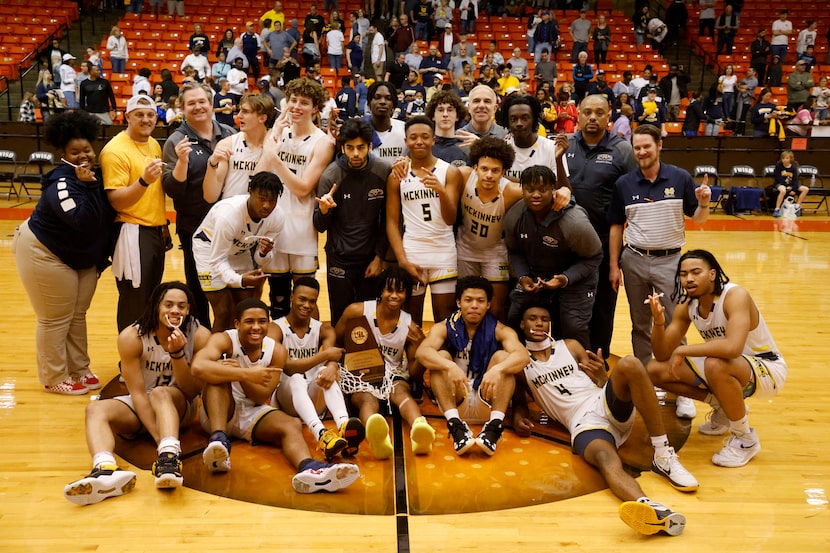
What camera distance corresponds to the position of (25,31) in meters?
17.9

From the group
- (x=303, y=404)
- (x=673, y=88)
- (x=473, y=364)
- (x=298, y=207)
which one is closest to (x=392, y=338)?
(x=473, y=364)

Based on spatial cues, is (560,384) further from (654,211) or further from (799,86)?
(799,86)

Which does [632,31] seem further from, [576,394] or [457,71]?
[576,394]

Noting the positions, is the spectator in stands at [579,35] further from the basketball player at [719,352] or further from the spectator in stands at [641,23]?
the basketball player at [719,352]

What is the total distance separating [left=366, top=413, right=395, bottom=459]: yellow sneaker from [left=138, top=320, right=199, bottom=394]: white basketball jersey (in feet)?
3.65

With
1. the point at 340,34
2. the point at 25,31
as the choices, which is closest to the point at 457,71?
the point at 340,34

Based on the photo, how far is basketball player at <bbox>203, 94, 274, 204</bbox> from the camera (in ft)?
16.9

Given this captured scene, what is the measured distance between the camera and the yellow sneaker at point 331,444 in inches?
162

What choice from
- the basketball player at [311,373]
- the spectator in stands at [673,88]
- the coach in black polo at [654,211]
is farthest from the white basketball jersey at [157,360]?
the spectator in stands at [673,88]

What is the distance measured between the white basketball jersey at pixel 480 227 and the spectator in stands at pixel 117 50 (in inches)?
525

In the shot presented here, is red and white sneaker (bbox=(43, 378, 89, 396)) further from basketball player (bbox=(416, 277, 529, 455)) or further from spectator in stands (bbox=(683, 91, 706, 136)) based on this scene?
spectator in stands (bbox=(683, 91, 706, 136))

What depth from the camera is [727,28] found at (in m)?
18.4

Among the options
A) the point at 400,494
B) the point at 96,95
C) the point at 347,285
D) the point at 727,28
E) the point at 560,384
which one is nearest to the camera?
the point at 400,494

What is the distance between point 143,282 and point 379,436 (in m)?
2.08
